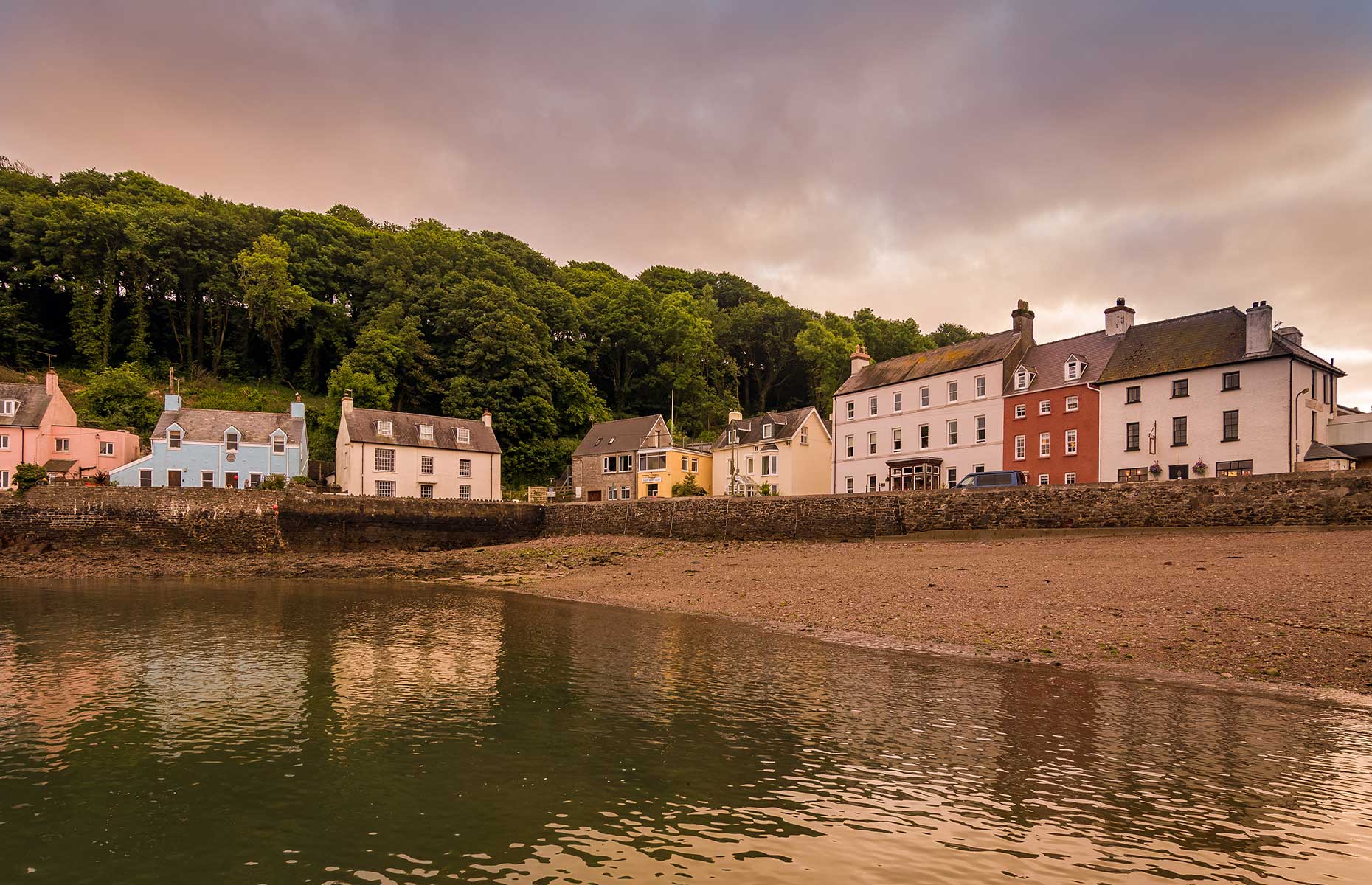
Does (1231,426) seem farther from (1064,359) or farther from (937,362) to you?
(937,362)

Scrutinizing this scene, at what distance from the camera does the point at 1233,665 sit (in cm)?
1639

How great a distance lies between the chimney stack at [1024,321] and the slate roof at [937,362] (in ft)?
1.93

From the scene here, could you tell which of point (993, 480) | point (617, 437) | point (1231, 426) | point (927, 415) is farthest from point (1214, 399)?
point (617, 437)

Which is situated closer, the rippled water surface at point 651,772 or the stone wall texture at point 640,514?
the rippled water surface at point 651,772

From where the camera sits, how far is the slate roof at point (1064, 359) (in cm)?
4509

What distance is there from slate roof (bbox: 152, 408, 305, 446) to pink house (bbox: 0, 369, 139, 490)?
3.36m

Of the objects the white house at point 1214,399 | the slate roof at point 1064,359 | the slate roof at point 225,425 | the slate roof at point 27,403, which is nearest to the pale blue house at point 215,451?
the slate roof at point 225,425

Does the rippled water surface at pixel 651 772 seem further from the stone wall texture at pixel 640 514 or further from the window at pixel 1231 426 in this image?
the window at pixel 1231 426

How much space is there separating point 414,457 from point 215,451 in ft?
48.5

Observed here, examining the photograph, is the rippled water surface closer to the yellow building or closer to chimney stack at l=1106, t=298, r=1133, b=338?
chimney stack at l=1106, t=298, r=1133, b=338

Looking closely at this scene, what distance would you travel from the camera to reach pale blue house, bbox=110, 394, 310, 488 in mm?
55844

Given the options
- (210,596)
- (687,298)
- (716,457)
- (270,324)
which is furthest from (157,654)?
(687,298)

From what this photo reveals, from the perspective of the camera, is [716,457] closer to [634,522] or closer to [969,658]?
[634,522]

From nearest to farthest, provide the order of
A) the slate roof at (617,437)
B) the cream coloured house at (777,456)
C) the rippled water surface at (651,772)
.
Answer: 1. the rippled water surface at (651,772)
2. the cream coloured house at (777,456)
3. the slate roof at (617,437)
